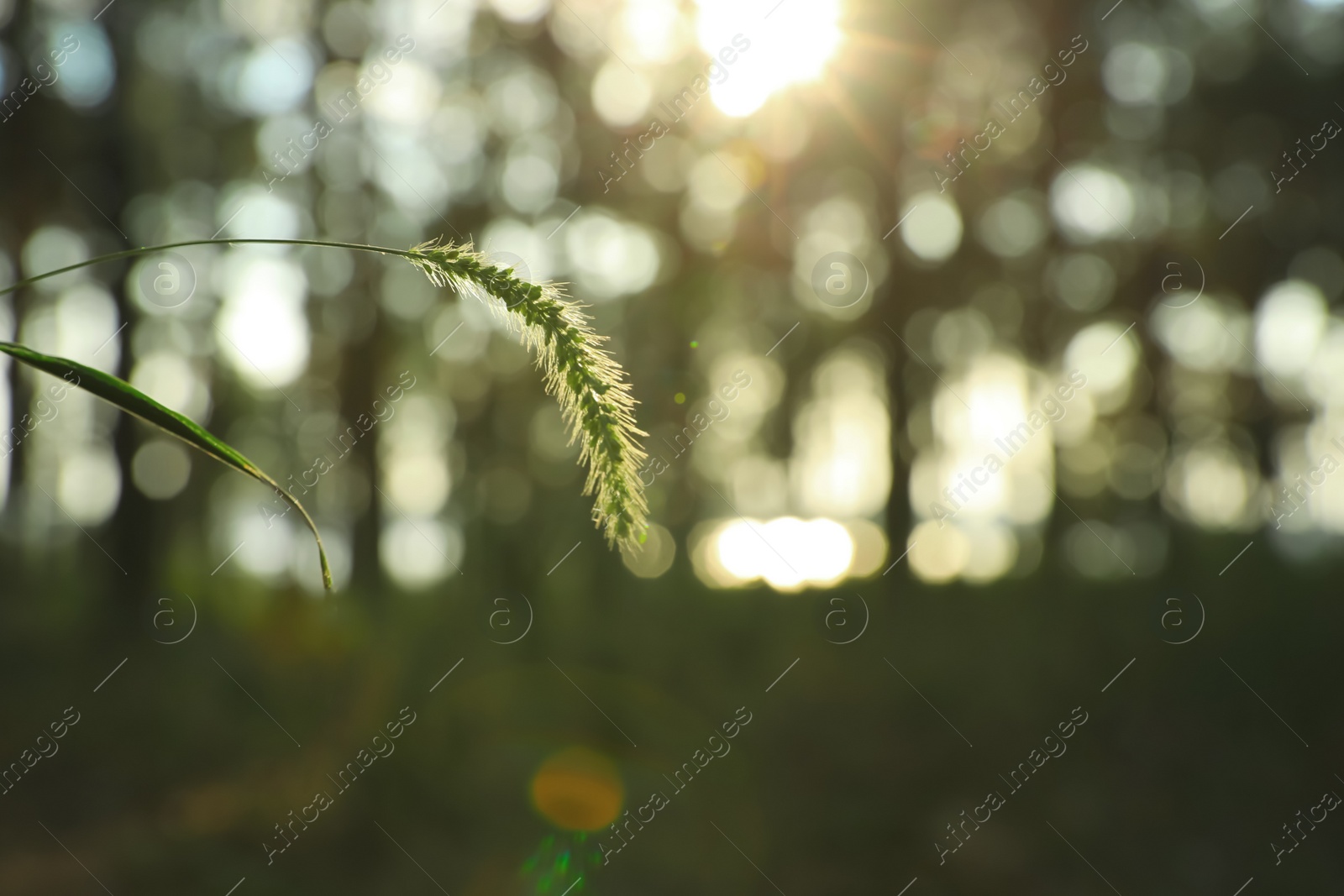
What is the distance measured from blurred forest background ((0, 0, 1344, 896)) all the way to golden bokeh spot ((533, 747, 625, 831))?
4 centimetres

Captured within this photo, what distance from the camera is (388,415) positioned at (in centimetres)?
884

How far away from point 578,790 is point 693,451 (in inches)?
212

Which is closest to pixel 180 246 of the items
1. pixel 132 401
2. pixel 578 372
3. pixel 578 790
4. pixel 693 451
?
pixel 132 401

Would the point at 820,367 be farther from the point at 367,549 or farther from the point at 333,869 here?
the point at 333,869

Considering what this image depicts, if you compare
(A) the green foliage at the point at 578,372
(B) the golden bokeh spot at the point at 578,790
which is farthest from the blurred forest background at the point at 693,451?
(A) the green foliage at the point at 578,372

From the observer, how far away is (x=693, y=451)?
36.6 feet

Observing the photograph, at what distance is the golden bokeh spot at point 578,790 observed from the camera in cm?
620

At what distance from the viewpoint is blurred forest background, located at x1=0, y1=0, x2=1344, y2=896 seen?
598cm

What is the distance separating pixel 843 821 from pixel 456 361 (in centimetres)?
674

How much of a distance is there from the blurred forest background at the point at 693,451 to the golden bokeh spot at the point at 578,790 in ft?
0.14

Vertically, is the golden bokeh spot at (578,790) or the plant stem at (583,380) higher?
the plant stem at (583,380)

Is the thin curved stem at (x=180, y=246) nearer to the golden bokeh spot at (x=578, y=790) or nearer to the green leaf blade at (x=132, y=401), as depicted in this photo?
the green leaf blade at (x=132, y=401)

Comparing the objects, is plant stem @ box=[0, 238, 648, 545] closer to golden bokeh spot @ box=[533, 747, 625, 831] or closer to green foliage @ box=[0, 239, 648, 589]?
green foliage @ box=[0, 239, 648, 589]

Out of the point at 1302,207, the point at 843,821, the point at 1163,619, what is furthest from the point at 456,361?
the point at 1302,207
